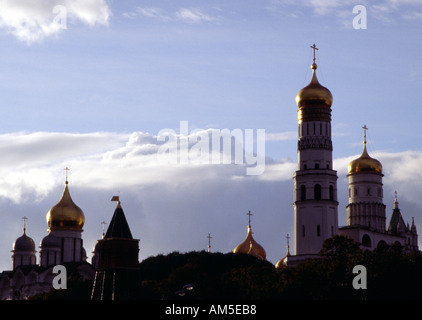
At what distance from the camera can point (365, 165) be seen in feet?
451

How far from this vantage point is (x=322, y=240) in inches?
4660

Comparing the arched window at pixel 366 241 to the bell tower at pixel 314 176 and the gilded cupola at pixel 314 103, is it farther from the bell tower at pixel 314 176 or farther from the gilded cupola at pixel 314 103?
the gilded cupola at pixel 314 103

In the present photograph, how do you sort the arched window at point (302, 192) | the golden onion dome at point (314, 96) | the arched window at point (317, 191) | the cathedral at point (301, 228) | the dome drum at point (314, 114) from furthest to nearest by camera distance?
the golden onion dome at point (314, 96), the dome drum at point (314, 114), the arched window at point (302, 192), the arched window at point (317, 191), the cathedral at point (301, 228)

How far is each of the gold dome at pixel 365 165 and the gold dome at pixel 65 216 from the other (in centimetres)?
3413

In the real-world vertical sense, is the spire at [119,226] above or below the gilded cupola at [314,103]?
below

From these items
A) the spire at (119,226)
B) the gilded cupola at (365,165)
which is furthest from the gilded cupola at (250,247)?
the spire at (119,226)

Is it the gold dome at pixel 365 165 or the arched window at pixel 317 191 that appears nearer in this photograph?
the arched window at pixel 317 191

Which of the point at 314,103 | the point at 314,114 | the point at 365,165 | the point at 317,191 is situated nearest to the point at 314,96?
the point at 314,103

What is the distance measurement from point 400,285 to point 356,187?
45830 millimetres

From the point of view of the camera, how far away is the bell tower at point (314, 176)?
390ft
